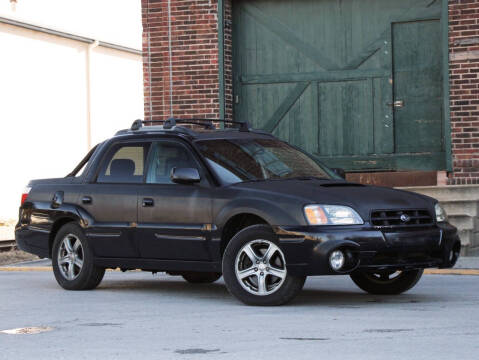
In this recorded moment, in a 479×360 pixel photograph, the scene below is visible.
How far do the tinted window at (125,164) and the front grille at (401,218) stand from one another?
8.72ft

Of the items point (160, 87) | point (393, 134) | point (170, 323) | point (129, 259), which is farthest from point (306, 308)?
point (160, 87)

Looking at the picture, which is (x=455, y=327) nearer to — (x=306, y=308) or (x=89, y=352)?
(x=306, y=308)

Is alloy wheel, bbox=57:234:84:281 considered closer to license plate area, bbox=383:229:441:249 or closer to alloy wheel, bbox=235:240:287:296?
alloy wheel, bbox=235:240:287:296

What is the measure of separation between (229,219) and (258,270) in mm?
648

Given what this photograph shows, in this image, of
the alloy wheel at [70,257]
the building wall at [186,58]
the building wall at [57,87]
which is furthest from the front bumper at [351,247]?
the building wall at [57,87]

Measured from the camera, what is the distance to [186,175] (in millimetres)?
10258

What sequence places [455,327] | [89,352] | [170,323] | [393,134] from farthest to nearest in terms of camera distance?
[393,134]
[170,323]
[455,327]
[89,352]

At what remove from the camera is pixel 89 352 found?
23.9 ft

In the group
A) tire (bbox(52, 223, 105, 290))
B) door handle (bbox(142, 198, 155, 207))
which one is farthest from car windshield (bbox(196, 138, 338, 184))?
tire (bbox(52, 223, 105, 290))

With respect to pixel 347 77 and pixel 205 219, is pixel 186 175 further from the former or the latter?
pixel 347 77

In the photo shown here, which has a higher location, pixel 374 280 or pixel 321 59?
pixel 321 59

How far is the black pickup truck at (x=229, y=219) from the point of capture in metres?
9.40

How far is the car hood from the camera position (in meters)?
9.48

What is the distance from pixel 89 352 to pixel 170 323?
4.99 ft
